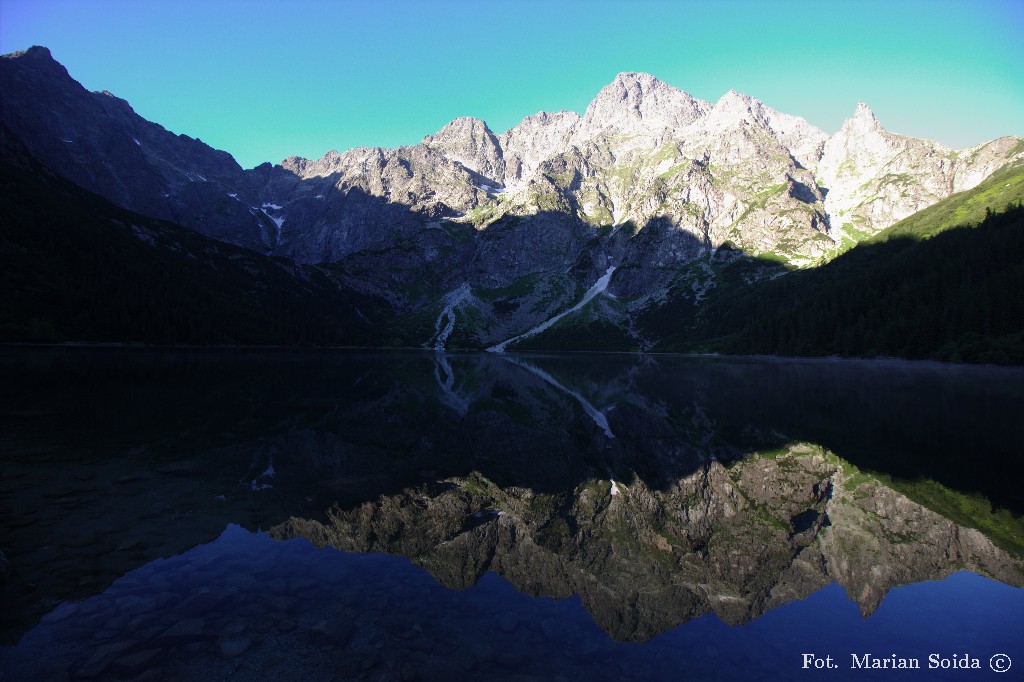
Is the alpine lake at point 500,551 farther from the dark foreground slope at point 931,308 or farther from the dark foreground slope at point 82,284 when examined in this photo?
the dark foreground slope at point 82,284

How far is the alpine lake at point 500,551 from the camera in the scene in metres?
8.97

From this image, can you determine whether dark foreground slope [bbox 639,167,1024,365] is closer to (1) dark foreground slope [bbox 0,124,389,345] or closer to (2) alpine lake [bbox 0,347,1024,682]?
(2) alpine lake [bbox 0,347,1024,682]

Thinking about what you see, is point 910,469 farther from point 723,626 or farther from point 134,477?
point 134,477

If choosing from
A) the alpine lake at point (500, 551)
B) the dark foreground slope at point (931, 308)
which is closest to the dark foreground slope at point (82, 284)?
the alpine lake at point (500, 551)

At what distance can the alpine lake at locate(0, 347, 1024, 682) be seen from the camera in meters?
8.97

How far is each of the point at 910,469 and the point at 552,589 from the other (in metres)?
20.5

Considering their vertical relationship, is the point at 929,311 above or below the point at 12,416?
above

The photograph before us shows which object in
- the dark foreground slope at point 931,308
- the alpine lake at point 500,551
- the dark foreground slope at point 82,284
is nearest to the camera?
the alpine lake at point 500,551

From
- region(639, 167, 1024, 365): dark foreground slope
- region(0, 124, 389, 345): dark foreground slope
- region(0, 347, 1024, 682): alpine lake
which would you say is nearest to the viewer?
region(0, 347, 1024, 682): alpine lake

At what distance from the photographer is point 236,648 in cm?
873

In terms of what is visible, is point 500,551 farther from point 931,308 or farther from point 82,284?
point 82,284

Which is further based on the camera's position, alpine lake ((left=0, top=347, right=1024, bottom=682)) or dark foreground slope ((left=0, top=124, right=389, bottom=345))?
dark foreground slope ((left=0, top=124, right=389, bottom=345))

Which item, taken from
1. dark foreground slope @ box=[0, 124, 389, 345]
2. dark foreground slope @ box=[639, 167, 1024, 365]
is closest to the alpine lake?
dark foreground slope @ box=[639, 167, 1024, 365]

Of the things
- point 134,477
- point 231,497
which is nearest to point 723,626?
point 231,497
